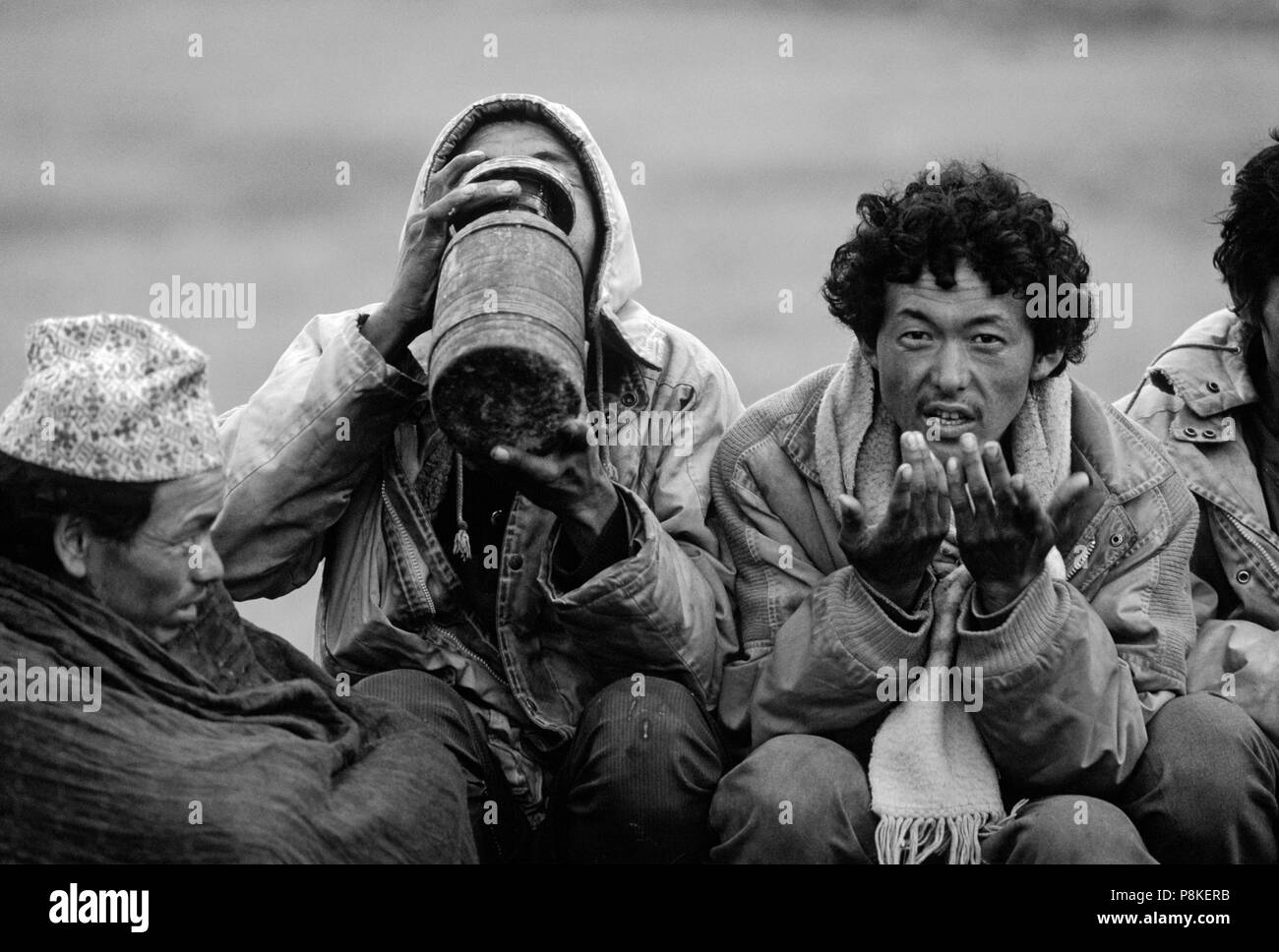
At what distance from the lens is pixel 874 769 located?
4.04 metres

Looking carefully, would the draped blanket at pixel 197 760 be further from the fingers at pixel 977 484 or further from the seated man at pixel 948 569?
the fingers at pixel 977 484

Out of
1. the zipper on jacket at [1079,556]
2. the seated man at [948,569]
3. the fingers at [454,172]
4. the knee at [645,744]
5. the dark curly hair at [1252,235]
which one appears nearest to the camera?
the seated man at [948,569]

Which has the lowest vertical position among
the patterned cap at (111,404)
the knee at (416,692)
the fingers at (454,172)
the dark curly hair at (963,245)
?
the knee at (416,692)

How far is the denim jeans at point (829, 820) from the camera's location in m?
3.84

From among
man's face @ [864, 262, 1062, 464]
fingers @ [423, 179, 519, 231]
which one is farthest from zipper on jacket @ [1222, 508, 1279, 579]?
fingers @ [423, 179, 519, 231]

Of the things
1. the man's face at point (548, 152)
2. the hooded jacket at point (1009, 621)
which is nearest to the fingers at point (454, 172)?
the man's face at point (548, 152)

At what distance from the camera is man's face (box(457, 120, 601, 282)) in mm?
4457

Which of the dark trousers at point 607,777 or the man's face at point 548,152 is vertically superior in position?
the man's face at point 548,152

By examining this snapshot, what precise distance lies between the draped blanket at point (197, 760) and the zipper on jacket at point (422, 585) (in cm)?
42

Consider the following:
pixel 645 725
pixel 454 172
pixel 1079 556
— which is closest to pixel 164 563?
pixel 645 725

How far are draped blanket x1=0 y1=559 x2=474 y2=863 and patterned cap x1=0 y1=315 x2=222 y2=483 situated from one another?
0.23m

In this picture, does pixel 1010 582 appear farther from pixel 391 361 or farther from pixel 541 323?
pixel 391 361

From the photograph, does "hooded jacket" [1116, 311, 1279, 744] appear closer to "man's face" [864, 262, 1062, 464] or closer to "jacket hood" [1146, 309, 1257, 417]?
"jacket hood" [1146, 309, 1257, 417]

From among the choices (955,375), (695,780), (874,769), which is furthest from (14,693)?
(955,375)
